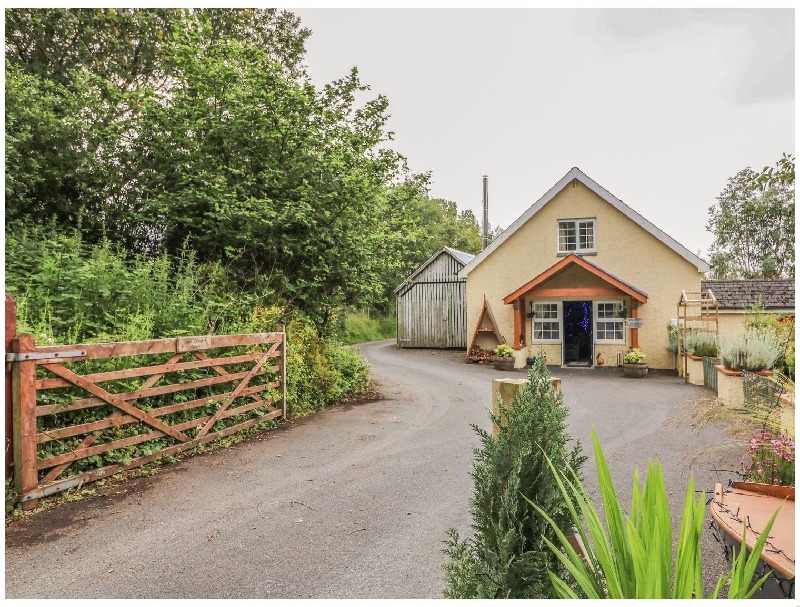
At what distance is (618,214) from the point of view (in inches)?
564

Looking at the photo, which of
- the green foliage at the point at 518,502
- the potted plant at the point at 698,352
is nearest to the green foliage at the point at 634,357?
the potted plant at the point at 698,352

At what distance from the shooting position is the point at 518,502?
209 cm

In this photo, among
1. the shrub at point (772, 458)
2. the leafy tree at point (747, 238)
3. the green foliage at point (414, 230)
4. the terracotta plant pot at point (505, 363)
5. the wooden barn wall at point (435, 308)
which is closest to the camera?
the shrub at point (772, 458)

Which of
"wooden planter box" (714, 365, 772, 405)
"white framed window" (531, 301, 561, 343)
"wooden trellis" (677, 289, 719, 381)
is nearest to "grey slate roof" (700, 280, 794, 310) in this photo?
"wooden trellis" (677, 289, 719, 381)

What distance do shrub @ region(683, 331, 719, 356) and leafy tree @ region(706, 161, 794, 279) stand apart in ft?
37.9

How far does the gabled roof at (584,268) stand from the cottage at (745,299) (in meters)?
2.59

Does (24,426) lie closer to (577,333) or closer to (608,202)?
(577,333)

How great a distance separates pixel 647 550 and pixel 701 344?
36.7 feet

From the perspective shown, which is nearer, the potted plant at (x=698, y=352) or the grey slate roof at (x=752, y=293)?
the potted plant at (x=698, y=352)

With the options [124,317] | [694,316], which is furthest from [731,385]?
[124,317]

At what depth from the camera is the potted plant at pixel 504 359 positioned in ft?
44.8

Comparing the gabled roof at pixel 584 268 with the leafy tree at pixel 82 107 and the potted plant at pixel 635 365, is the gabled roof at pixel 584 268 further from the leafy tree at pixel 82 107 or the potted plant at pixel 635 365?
the leafy tree at pixel 82 107

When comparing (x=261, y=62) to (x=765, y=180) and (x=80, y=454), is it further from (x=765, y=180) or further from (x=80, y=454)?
(x=765, y=180)

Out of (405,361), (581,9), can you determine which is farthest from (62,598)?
(405,361)
